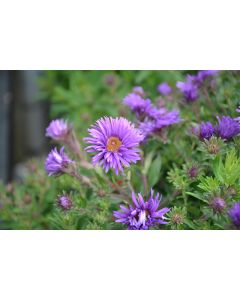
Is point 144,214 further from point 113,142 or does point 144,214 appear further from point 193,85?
point 193,85

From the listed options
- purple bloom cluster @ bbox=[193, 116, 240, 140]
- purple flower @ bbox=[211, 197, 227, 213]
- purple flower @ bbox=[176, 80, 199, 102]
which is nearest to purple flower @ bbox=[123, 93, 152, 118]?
purple flower @ bbox=[176, 80, 199, 102]

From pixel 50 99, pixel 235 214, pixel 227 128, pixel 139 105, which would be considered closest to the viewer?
pixel 235 214

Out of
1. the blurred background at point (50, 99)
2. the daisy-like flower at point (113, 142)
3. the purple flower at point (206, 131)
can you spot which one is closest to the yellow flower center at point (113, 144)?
the daisy-like flower at point (113, 142)

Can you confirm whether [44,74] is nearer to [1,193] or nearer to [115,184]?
[1,193]

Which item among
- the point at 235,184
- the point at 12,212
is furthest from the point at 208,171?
the point at 12,212

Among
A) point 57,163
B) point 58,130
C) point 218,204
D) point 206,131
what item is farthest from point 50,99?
point 218,204

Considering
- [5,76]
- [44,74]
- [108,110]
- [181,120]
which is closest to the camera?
[181,120]

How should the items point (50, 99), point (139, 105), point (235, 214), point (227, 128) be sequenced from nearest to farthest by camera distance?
1. point (235, 214)
2. point (227, 128)
3. point (139, 105)
4. point (50, 99)

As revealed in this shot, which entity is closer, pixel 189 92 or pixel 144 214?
pixel 144 214

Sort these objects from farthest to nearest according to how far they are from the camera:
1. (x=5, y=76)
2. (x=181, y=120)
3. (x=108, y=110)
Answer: (x=5, y=76), (x=108, y=110), (x=181, y=120)
